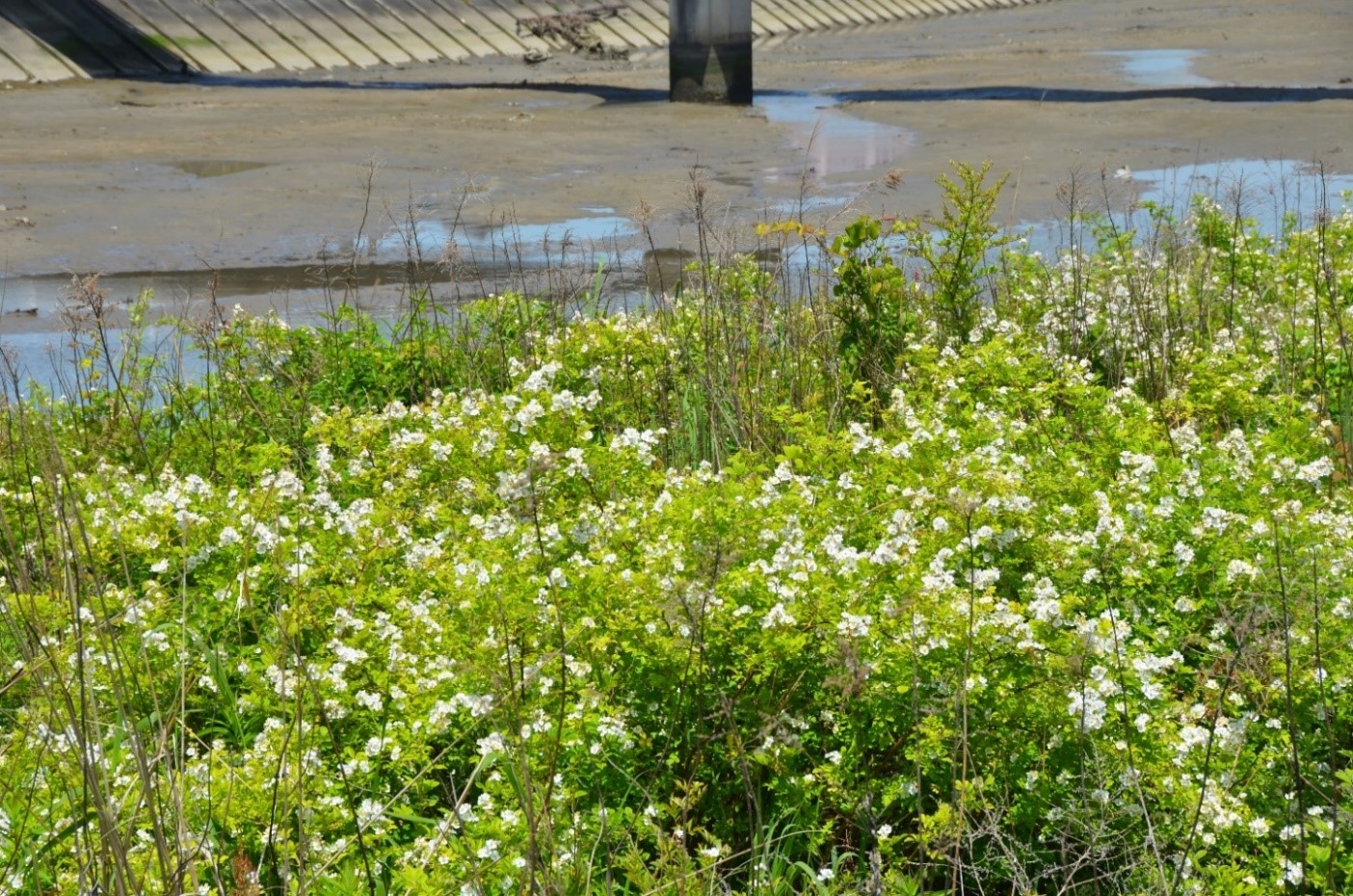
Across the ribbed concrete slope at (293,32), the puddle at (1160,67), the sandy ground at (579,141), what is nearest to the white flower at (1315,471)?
the sandy ground at (579,141)

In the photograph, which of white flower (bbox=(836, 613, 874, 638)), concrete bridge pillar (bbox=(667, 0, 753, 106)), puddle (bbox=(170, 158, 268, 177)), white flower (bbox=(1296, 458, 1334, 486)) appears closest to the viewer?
white flower (bbox=(836, 613, 874, 638))

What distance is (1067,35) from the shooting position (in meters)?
29.8

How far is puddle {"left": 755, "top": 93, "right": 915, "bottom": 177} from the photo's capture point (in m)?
14.4

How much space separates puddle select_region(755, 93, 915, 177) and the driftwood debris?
268 inches

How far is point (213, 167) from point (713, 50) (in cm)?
648

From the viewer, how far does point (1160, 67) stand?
23.1m

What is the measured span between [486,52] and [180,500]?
22469 mm

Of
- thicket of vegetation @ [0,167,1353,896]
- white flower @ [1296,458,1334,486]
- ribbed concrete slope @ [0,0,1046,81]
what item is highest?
ribbed concrete slope @ [0,0,1046,81]

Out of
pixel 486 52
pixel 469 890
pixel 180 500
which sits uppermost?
pixel 486 52

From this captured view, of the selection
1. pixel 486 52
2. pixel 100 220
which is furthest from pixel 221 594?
pixel 486 52

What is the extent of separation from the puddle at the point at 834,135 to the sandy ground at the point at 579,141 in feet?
0.19

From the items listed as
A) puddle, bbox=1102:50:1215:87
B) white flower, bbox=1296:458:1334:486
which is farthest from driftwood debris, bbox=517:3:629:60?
white flower, bbox=1296:458:1334:486

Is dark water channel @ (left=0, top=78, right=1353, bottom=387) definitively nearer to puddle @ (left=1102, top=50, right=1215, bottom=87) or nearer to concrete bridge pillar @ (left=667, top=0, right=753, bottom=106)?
concrete bridge pillar @ (left=667, top=0, right=753, bottom=106)

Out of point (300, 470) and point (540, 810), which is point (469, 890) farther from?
point (300, 470)
